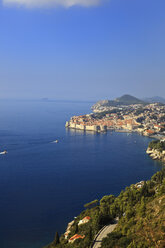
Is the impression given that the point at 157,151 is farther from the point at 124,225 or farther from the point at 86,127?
the point at 86,127

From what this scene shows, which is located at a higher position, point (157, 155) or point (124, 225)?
point (124, 225)

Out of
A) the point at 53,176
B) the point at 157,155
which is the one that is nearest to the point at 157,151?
the point at 157,155

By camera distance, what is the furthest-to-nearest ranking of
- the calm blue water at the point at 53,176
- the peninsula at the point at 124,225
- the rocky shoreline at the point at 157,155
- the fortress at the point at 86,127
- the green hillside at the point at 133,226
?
the fortress at the point at 86,127, the rocky shoreline at the point at 157,155, the calm blue water at the point at 53,176, the peninsula at the point at 124,225, the green hillside at the point at 133,226

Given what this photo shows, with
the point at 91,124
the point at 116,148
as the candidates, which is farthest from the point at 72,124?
the point at 116,148

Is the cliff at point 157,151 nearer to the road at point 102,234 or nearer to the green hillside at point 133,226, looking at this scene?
the green hillside at point 133,226

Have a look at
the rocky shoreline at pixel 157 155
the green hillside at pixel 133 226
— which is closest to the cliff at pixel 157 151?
the rocky shoreline at pixel 157 155

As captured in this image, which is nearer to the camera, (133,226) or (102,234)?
(133,226)

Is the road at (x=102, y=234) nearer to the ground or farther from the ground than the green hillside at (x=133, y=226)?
nearer to the ground

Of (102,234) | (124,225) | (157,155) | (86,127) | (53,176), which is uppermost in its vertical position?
(86,127)
